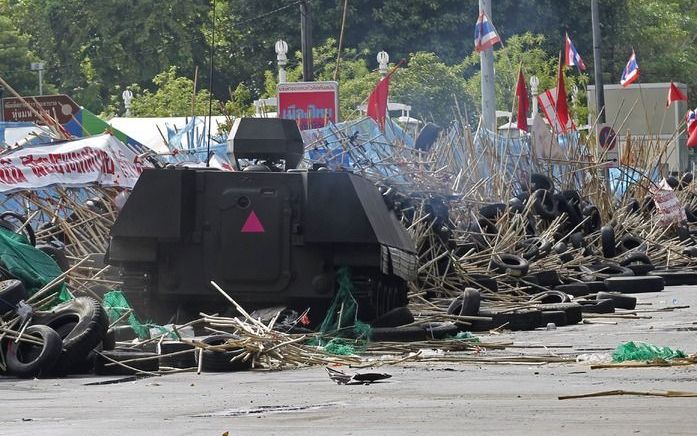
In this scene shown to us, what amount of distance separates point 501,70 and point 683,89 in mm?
9361

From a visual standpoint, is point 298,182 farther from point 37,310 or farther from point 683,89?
point 683,89

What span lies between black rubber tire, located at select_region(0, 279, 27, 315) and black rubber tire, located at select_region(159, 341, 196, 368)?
116 cm

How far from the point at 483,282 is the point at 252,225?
5.72 metres

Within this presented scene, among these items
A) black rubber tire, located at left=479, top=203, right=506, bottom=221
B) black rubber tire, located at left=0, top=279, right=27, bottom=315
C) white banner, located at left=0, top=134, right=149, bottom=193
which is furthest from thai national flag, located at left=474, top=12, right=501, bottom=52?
black rubber tire, located at left=0, top=279, right=27, bottom=315

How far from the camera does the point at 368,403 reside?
1003 centimetres

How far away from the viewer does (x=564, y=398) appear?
9.81 m

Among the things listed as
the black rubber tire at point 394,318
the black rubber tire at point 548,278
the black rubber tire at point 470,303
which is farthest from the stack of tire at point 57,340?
the black rubber tire at point 548,278

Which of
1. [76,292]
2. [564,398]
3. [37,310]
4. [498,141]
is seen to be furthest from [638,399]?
[498,141]

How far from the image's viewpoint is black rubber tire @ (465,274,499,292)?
2117cm

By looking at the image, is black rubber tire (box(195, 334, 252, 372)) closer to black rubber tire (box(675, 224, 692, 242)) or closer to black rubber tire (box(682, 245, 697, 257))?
black rubber tire (box(682, 245, 697, 257))

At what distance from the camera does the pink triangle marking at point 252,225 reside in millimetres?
16141

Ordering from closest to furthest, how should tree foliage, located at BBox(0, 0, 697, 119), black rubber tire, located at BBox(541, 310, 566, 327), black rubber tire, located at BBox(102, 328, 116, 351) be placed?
black rubber tire, located at BBox(102, 328, 116, 351), black rubber tire, located at BBox(541, 310, 566, 327), tree foliage, located at BBox(0, 0, 697, 119)

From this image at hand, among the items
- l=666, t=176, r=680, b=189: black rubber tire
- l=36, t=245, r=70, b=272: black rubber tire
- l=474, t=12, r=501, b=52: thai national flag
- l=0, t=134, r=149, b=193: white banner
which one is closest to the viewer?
l=36, t=245, r=70, b=272: black rubber tire

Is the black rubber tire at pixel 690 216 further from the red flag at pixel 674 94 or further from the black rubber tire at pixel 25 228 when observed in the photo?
the black rubber tire at pixel 25 228
